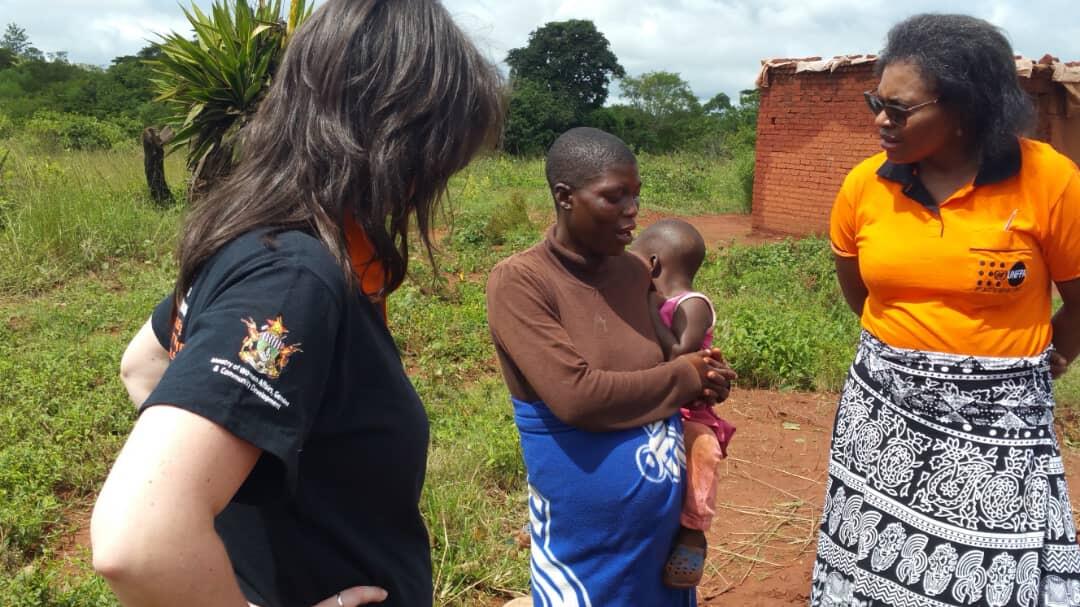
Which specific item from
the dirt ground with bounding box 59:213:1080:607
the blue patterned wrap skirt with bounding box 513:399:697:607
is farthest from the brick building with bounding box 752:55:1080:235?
the blue patterned wrap skirt with bounding box 513:399:697:607

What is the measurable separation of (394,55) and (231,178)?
10.4 inches

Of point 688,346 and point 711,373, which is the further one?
point 688,346

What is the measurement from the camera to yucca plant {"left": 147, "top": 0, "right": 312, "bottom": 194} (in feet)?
19.1

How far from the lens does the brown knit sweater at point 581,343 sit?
6.03 ft

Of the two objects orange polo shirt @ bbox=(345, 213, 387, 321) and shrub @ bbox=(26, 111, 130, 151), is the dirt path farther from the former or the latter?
shrub @ bbox=(26, 111, 130, 151)

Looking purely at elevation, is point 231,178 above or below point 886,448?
above

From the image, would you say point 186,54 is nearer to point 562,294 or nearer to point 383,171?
point 562,294

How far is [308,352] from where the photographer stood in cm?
93

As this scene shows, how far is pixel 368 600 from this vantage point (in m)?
1.13

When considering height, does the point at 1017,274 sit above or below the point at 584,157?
below

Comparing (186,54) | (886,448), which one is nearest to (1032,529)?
(886,448)

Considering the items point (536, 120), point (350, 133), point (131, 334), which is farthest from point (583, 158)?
point (536, 120)

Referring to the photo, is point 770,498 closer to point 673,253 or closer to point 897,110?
point 673,253

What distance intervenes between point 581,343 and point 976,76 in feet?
4.04
